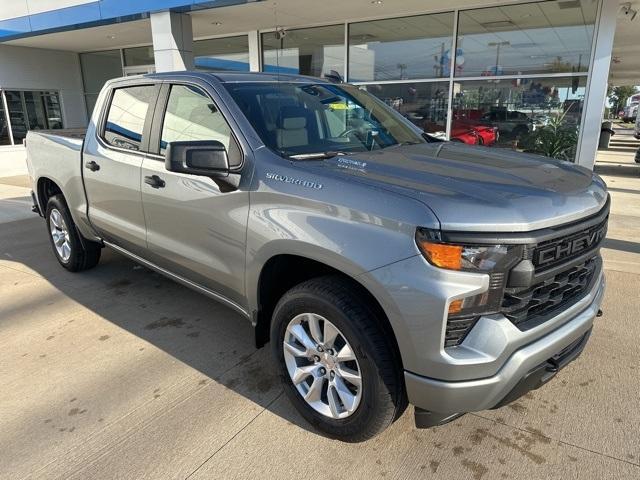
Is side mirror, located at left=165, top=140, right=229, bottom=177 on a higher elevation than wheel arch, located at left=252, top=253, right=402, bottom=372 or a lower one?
higher

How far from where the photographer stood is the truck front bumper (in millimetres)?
2029

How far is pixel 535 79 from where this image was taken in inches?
388

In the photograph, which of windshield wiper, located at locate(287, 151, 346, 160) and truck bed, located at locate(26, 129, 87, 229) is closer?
windshield wiper, located at locate(287, 151, 346, 160)

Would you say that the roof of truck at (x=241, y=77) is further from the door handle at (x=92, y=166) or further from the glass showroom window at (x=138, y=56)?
the glass showroom window at (x=138, y=56)

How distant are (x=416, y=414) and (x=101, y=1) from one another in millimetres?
12681

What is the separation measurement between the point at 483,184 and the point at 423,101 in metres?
9.57

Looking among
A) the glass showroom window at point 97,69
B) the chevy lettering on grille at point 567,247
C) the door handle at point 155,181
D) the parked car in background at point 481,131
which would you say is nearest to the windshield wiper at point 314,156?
the door handle at point 155,181

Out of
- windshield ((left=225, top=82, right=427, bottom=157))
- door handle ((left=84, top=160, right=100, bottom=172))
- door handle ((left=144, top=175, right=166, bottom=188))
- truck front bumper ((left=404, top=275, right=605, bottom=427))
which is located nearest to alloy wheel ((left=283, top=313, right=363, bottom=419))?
truck front bumper ((left=404, top=275, right=605, bottom=427))

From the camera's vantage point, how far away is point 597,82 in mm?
9188

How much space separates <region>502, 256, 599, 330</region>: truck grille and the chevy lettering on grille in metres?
0.08

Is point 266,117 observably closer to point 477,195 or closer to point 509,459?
point 477,195

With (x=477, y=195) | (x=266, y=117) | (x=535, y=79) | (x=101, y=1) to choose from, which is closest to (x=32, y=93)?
(x=101, y=1)

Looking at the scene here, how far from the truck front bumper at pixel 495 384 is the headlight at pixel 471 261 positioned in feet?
0.94

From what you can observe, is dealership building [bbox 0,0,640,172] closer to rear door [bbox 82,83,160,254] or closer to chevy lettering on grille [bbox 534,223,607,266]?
rear door [bbox 82,83,160,254]
